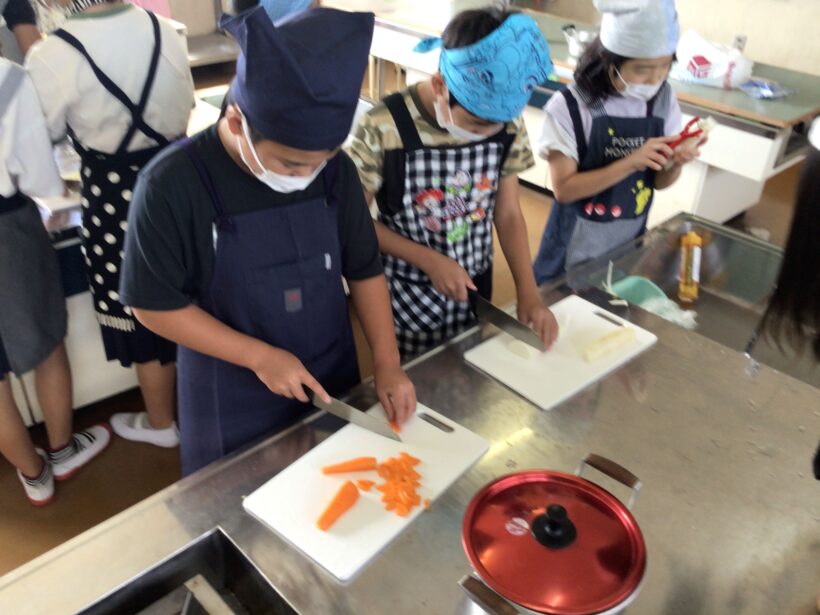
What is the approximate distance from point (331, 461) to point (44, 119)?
979 mm

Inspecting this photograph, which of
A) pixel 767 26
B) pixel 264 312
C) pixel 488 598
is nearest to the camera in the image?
pixel 488 598

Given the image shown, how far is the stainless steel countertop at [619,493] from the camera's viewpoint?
674 mm

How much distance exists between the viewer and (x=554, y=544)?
24.9 inches

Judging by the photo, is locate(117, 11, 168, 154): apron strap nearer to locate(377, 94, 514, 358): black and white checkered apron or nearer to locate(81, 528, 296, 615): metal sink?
locate(377, 94, 514, 358): black and white checkered apron

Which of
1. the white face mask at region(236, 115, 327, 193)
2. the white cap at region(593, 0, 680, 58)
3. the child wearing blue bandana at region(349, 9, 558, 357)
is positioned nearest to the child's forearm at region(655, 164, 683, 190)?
the white cap at region(593, 0, 680, 58)

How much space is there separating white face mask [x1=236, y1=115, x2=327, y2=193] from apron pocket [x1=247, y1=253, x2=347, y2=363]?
110 millimetres

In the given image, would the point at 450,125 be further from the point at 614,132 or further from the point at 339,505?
the point at 339,505

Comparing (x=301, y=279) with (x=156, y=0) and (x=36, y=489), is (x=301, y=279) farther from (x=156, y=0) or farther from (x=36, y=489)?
(x=156, y=0)

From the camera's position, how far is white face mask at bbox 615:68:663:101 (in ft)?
4.16

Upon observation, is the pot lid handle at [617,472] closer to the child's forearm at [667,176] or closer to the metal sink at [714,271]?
the metal sink at [714,271]

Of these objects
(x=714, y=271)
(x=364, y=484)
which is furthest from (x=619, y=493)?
(x=714, y=271)

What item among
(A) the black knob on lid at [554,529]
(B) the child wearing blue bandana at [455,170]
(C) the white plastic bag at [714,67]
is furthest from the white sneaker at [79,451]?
(C) the white plastic bag at [714,67]

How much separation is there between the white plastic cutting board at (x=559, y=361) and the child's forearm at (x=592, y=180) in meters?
0.31

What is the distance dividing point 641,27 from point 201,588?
3.69ft
